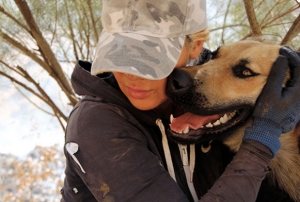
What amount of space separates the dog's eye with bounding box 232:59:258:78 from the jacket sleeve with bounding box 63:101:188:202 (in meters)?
0.55

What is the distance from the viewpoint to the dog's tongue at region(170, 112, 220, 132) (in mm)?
1536

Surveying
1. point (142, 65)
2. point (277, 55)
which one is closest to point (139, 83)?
point (142, 65)

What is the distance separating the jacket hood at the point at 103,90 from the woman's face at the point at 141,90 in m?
0.04

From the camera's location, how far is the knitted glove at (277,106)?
1361 millimetres

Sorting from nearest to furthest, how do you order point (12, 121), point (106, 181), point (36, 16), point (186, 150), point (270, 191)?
point (106, 181) < point (186, 150) < point (270, 191) < point (36, 16) < point (12, 121)

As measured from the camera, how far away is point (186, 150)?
1.55m

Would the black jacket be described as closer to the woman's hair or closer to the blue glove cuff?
the blue glove cuff

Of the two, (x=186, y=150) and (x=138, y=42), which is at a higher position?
(x=138, y=42)

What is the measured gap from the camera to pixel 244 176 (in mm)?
1293

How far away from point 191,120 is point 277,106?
0.36 metres

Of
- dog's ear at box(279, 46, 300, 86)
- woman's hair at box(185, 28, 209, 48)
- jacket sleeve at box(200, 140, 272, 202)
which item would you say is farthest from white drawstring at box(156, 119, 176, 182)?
dog's ear at box(279, 46, 300, 86)

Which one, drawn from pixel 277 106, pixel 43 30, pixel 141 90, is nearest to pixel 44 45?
pixel 43 30

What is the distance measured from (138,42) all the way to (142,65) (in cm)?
10

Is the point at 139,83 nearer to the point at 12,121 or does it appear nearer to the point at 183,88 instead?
the point at 183,88
